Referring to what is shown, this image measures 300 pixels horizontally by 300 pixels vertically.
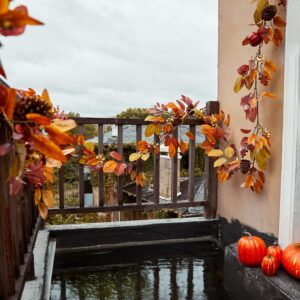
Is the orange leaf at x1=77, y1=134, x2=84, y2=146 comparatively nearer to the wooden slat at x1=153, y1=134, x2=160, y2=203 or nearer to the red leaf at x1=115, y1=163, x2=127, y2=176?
the red leaf at x1=115, y1=163, x2=127, y2=176

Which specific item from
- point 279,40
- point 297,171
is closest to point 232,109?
point 279,40

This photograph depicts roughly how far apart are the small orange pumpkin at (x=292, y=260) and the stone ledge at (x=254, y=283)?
0.12ft

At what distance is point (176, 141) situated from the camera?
7.55 feet

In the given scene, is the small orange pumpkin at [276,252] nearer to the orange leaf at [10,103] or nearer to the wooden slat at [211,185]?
the wooden slat at [211,185]

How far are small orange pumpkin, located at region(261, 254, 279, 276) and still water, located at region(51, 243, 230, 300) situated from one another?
34 cm

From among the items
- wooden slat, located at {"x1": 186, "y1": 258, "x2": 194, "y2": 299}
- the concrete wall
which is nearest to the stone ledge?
wooden slat, located at {"x1": 186, "y1": 258, "x2": 194, "y2": 299}

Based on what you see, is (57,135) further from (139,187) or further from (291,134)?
(139,187)

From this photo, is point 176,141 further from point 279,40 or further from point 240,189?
point 279,40

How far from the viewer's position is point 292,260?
1.35m

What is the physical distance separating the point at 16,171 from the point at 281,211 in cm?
147

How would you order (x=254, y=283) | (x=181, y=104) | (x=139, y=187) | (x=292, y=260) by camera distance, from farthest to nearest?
(x=139, y=187) < (x=181, y=104) < (x=254, y=283) < (x=292, y=260)

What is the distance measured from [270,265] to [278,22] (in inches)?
50.2

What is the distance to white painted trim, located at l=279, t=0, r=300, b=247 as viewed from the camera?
4.87 ft

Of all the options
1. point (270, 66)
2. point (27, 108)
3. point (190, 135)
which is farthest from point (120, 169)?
point (27, 108)
